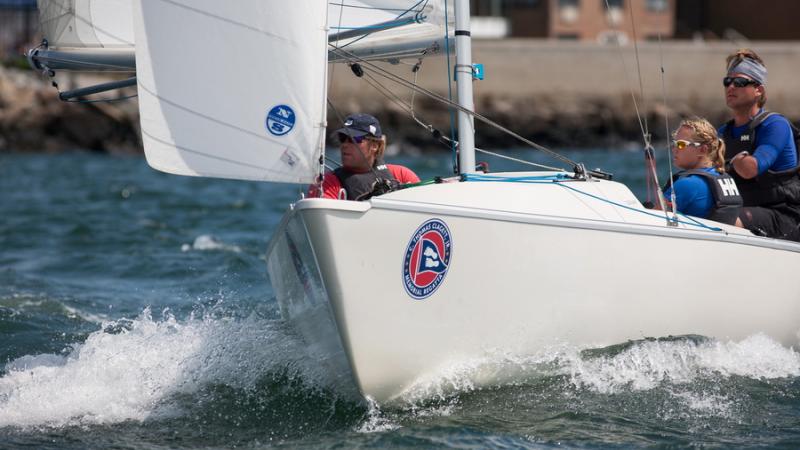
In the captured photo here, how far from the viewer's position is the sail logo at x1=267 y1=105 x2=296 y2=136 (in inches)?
173

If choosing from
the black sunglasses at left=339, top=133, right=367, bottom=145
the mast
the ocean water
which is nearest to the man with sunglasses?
the ocean water

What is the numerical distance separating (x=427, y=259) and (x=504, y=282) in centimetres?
37

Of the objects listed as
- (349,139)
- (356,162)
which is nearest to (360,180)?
(356,162)

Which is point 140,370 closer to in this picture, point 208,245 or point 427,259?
point 427,259

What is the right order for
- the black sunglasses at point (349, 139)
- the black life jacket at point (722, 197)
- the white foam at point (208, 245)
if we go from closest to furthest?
the black sunglasses at point (349, 139)
the black life jacket at point (722, 197)
the white foam at point (208, 245)

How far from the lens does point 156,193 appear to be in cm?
1681

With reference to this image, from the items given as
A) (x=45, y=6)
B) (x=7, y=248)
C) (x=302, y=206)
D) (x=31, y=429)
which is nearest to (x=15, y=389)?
(x=31, y=429)

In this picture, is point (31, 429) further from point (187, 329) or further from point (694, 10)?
point (694, 10)

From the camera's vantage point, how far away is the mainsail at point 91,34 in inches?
245

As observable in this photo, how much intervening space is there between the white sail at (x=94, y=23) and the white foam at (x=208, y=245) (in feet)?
13.8

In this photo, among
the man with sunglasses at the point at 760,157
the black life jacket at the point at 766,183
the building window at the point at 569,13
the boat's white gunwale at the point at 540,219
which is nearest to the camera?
the boat's white gunwale at the point at 540,219

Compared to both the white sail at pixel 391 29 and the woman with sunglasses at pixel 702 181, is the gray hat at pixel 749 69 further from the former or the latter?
the white sail at pixel 391 29

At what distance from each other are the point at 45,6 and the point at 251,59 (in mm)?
2593

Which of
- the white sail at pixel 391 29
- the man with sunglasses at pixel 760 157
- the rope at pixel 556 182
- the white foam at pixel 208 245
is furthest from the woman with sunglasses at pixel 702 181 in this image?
the white foam at pixel 208 245
